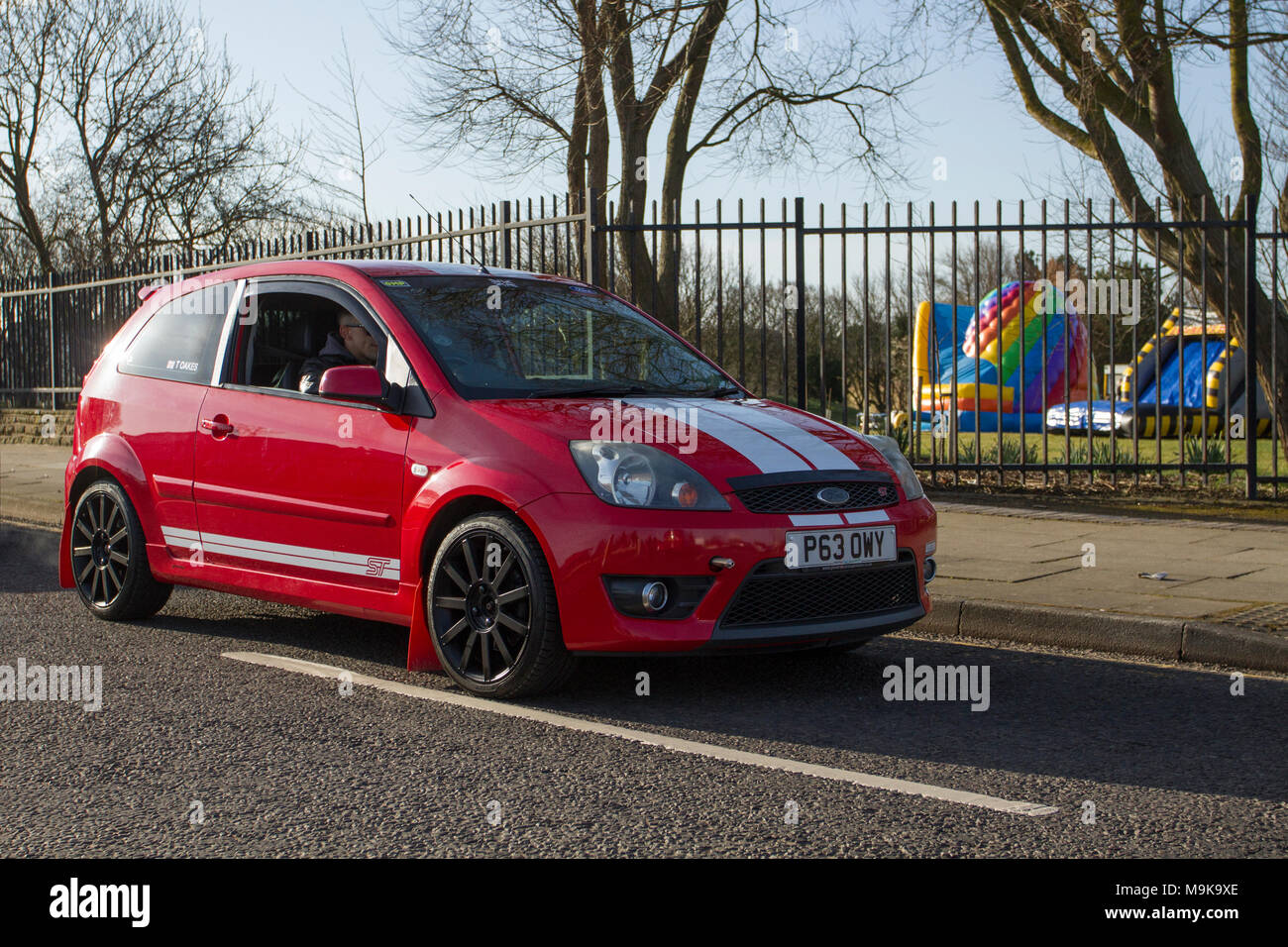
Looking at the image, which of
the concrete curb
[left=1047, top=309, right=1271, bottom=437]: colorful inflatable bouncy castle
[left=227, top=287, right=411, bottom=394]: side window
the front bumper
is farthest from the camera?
[left=1047, top=309, right=1271, bottom=437]: colorful inflatable bouncy castle

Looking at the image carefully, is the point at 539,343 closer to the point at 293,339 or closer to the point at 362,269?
the point at 362,269

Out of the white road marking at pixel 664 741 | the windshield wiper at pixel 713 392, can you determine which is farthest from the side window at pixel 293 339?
the windshield wiper at pixel 713 392

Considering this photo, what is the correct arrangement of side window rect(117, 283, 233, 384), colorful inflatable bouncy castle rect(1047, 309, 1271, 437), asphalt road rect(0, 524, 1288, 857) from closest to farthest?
asphalt road rect(0, 524, 1288, 857) < side window rect(117, 283, 233, 384) < colorful inflatable bouncy castle rect(1047, 309, 1271, 437)

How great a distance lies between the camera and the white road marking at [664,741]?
3.92 meters

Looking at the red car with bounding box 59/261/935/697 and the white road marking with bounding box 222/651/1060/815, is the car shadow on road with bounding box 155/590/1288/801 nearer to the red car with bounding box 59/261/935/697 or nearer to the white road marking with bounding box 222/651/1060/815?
the white road marking with bounding box 222/651/1060/815

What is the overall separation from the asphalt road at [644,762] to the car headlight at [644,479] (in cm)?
79

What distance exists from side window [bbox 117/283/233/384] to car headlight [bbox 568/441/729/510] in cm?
244

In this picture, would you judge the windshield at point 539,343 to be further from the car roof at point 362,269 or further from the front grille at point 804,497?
the front grille at point 804,497

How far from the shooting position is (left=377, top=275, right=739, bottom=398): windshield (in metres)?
5.63

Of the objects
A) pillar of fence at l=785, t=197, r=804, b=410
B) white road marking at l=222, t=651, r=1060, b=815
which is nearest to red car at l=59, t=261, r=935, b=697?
white road marking at l=222, t=651, r=1060, b=815

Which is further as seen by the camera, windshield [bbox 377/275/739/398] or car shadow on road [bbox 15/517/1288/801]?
windshield [bbox 377/275/739/398]

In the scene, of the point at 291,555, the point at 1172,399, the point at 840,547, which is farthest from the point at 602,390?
the point at 1172,399

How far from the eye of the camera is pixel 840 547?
506 cm

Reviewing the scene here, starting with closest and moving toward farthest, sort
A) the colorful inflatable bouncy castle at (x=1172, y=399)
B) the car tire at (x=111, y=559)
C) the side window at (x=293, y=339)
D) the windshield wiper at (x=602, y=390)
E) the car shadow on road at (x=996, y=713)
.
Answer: the car shadow on road at (x=996, y=713) → the windshield wiper at (x=602, y=390) → the side window at (x=293, y=339) → the car tire at (x=111, y=559) → the colorful inflatable bouncy castle at (x=1172, y=399)
